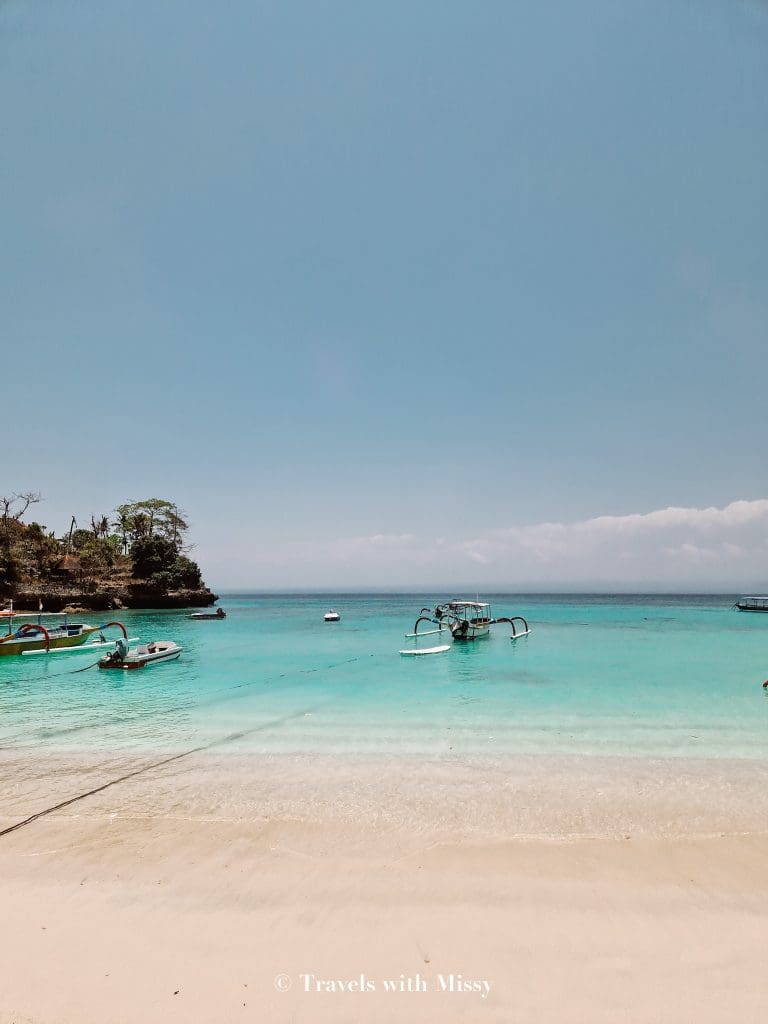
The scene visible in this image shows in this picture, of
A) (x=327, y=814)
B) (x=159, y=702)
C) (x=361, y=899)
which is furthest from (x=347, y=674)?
(x=361, y=899)

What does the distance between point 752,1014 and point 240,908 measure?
4.70 metres

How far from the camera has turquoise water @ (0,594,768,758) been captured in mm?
11461

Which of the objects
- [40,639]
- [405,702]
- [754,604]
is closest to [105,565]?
[40,639]

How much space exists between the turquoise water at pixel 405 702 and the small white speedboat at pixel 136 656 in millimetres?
648

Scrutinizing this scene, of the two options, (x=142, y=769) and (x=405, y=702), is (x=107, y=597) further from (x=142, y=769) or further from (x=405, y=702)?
(x=142, y=769)

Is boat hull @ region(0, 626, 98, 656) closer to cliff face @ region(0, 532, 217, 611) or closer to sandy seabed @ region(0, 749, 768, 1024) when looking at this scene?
sandy seabed @ region(0, 749, 768, 1024)

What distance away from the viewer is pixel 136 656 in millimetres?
22938

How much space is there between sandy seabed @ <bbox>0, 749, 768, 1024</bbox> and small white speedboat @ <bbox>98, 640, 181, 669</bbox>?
14118 millimetres

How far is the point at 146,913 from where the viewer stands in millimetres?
4973

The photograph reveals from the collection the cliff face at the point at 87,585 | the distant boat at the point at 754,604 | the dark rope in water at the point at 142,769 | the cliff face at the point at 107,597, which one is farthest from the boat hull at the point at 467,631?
the distant boat at the point at 754,604

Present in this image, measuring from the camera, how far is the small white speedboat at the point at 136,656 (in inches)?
866

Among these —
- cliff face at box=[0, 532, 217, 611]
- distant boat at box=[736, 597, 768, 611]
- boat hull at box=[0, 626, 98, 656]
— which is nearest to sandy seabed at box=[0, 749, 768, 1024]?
boat hull at box=[0, 626, 98, 656]

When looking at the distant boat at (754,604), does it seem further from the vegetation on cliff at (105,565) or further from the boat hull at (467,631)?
the vegetation on cliff at (105,565)

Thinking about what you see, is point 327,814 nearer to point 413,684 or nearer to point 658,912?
point 658,912
